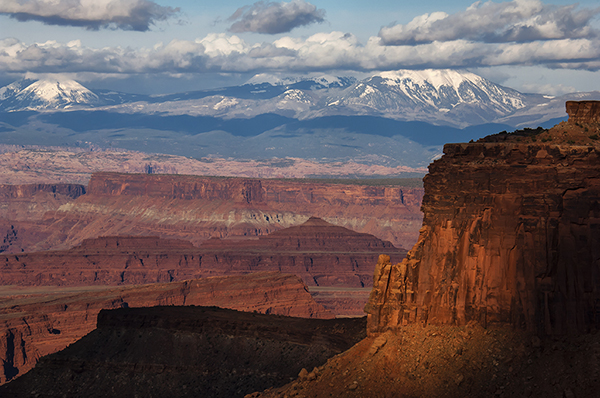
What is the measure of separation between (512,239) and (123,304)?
329ft

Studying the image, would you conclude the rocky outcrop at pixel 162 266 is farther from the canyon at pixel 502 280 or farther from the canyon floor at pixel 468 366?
the canyon at pixel 502 280

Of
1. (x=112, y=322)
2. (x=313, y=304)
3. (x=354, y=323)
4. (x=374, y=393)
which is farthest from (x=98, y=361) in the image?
(x=313, y=304)

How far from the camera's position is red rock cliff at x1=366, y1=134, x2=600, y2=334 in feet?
120

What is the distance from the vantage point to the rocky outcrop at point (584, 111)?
1549 inches

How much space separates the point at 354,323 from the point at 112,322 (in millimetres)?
18583

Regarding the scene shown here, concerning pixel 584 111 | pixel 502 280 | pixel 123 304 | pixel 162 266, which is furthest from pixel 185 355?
pixel 162 266

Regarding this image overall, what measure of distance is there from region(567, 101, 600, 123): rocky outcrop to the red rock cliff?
300 cm

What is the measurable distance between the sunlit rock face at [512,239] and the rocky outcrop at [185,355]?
65.7 feet

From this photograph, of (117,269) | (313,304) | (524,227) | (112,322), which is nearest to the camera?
(524,227)

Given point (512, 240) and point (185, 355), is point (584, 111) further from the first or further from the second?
point (185, 355)

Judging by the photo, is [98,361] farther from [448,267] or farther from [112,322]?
[448,267]

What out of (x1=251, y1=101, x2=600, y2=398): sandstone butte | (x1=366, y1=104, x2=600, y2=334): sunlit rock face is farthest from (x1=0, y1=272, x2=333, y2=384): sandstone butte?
(x1=366, y1=104, x2=600, y2=334): sunlit rock face

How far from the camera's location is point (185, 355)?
6606cm

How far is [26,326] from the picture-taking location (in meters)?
117
